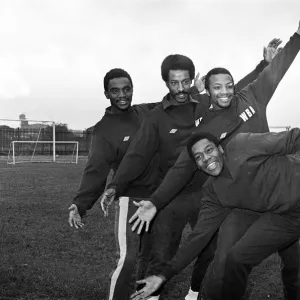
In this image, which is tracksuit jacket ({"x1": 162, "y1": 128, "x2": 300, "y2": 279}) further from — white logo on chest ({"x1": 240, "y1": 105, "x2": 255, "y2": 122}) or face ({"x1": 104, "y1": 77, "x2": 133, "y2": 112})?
face ({"x1": 104, "y1": 77, "x2": 133, "y2": 112})

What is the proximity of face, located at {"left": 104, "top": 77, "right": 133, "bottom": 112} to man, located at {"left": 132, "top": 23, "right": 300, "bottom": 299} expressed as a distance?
2.52 feet

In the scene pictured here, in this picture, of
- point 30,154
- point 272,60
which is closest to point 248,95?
point 272,60

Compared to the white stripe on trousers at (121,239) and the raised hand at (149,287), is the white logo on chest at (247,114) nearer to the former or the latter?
the white stripe on trousers at (121,239)

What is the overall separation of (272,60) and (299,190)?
58.9 inches

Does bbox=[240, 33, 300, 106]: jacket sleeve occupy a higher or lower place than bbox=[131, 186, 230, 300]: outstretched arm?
higher

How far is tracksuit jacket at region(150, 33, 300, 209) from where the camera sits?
4453 mm

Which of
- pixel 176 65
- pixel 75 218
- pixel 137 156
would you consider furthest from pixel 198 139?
pixel 75 218

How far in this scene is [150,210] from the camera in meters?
4.28

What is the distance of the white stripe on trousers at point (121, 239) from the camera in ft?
14.6

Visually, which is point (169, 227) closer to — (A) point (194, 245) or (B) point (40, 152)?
(A) point (194, 245)

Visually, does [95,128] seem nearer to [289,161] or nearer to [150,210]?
[150,210]

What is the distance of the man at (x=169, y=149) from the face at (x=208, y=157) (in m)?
0.65

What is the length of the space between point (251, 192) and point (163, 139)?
1102 mm

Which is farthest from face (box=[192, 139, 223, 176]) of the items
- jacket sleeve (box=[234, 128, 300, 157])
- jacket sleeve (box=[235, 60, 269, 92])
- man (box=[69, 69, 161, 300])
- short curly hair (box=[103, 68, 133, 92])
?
jacket sleeve (box=[235, 60, 269, 92])
